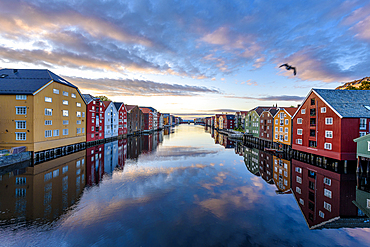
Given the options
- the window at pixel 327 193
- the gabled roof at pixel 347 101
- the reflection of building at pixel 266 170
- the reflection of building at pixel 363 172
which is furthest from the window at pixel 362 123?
the window at pixel 327 193

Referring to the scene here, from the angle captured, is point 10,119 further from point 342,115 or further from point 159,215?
point 342,115

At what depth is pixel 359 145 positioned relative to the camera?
76.5ft

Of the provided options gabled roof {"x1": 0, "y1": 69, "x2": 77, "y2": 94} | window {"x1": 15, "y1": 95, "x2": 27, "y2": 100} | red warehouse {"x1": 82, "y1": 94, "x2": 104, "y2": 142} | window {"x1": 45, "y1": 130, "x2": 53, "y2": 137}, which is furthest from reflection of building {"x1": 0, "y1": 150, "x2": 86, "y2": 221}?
red warehouse {"x1": 82, "y1": 94, "x2": 104, "y2": 142}

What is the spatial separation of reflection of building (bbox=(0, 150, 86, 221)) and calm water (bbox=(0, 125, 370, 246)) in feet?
0.22

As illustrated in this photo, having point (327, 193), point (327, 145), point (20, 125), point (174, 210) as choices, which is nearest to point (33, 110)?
point (20, 125)

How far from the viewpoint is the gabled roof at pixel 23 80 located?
1147 inches

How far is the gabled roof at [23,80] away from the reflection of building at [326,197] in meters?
40.6

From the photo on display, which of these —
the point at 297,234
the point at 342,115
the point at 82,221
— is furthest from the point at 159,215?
the point at 342,115

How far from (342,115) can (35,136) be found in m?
49.7

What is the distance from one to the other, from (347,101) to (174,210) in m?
35.0

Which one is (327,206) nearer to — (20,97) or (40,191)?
(40,191)

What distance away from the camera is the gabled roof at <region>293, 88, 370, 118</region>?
27344 millimetres

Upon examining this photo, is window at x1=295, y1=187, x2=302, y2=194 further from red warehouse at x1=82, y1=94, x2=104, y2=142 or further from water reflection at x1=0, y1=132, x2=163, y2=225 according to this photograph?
red warehouse at x1=82, y1=94, x2=104, y2=142

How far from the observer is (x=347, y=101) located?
1176 inches
